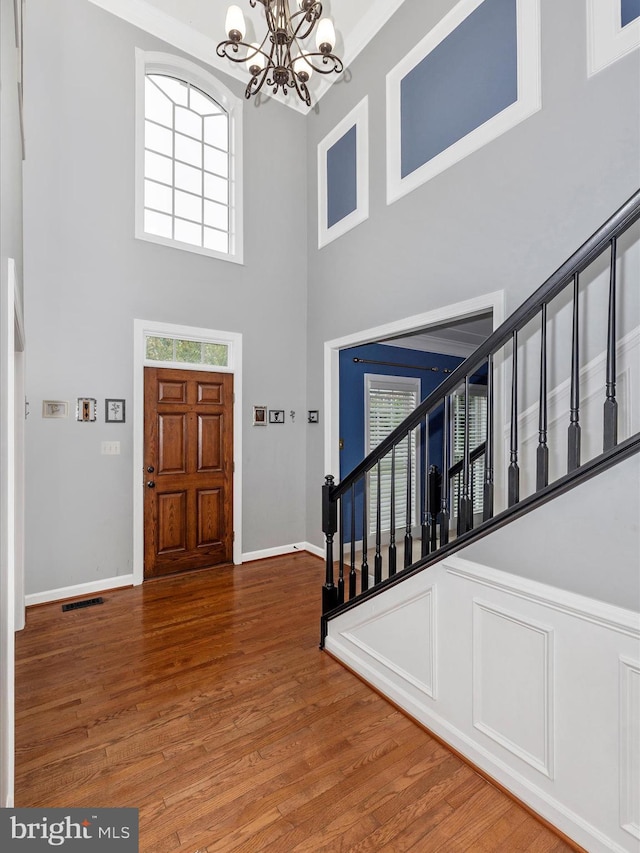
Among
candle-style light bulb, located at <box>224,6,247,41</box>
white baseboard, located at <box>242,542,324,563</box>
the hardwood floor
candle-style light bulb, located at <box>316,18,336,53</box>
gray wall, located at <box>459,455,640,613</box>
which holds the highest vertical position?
candle-style light bulb, located at <box>224,6,247,41</box>

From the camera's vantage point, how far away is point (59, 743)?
186 cm

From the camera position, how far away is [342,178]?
4.17 m

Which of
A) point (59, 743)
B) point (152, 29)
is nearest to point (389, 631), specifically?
point (59, 743)

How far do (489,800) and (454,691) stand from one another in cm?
37

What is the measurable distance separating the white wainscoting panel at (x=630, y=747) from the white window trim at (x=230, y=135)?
4.34 m

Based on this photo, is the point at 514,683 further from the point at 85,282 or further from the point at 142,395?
the point at 85,282

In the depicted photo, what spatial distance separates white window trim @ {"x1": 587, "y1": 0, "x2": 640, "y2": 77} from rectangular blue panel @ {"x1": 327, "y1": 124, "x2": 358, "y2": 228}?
2069mm

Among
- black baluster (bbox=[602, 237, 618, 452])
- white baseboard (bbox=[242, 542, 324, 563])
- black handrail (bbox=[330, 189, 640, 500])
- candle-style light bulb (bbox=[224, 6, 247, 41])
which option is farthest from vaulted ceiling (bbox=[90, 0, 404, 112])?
white baseboard (bbox=[242, 542, 324, 563])

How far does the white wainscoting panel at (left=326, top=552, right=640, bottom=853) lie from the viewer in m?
1.30

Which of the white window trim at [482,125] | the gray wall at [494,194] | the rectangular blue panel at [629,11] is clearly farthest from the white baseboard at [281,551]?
the rectangular blue panel at [629,11]

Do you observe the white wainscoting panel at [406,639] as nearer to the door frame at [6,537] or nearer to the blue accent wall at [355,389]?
the door frame at [6,537]

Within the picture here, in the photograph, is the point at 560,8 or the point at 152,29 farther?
the point at 152,29

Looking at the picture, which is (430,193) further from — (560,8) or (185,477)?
(185,477)

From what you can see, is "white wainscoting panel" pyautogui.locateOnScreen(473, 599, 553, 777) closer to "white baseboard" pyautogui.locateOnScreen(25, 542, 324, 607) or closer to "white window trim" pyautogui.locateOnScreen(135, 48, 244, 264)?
"white baseboard" pyautogui.locateOnScreen(25, 542, 324, 607)
